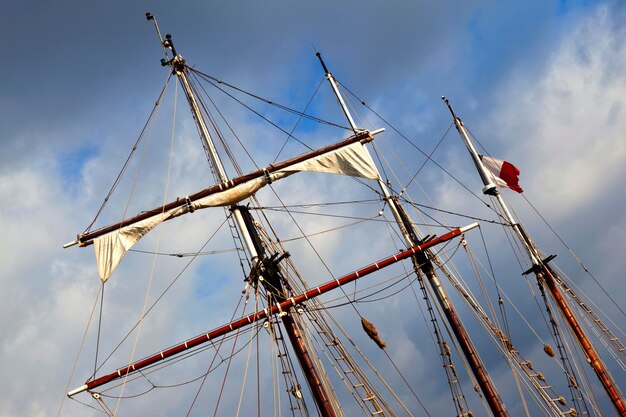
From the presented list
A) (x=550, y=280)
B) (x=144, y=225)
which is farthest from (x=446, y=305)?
(x=144, y=225)

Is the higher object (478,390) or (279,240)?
(279,240)

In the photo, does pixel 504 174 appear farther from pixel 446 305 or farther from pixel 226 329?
pixel 226 329

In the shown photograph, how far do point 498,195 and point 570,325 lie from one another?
9110 mm

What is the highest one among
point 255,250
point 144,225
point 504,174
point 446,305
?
point 144,225

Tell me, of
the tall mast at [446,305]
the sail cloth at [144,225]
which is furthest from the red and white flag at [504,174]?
the sail cloth at [144,225]

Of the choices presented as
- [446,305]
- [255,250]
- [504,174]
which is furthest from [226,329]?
[504,174]

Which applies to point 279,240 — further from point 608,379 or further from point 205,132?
point 608,379

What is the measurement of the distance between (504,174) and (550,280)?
7157mm

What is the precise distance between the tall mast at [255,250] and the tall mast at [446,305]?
8681 mm

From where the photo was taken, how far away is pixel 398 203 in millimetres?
44469

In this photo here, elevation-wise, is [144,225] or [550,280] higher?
[144,225]

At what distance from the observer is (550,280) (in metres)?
42.3

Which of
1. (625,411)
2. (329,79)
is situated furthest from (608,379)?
(329,79)

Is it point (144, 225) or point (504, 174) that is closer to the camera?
point (144, 225)
